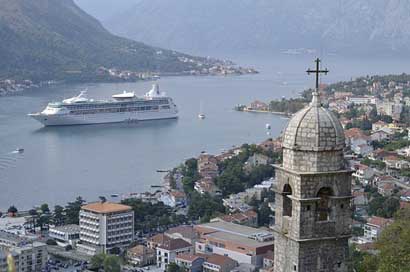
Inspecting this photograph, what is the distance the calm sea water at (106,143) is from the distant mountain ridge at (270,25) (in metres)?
62.3

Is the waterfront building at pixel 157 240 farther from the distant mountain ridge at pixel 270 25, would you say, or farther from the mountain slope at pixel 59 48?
the distant mountain ridge at pixel 270 25

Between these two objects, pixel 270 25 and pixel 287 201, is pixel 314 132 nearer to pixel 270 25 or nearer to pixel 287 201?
pixel 287 201

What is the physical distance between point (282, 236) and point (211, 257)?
27.9ft

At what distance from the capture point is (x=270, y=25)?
120m

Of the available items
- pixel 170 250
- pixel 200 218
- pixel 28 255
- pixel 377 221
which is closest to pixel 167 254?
pixel 170 250

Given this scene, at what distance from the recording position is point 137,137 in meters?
28.6

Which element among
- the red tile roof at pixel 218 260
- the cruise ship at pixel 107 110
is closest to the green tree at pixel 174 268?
the red tile roof at pixel 218 260

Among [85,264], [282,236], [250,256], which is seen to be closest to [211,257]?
[250,256]

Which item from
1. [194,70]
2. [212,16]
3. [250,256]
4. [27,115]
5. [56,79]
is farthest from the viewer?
[212,16]

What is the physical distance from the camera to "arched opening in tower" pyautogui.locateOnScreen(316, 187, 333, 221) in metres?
4.29

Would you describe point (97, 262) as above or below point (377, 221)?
below

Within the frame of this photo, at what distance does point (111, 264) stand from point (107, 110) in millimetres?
21503

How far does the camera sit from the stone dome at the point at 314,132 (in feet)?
14.1

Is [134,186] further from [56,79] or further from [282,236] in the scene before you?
[56,79]
